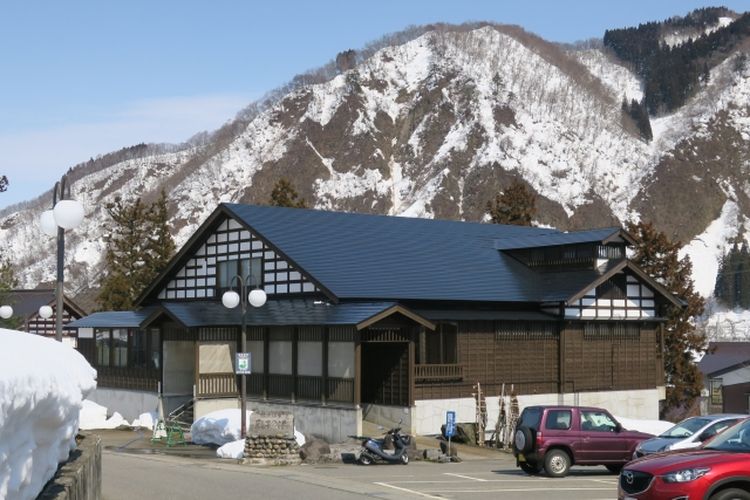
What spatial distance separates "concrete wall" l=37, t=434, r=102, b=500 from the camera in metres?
8.22

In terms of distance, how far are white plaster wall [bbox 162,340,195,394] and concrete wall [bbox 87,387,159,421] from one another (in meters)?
0.78

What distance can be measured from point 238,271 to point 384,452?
14.1 meters

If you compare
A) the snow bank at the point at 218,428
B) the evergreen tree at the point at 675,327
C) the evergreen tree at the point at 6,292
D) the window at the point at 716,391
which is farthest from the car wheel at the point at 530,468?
the window at the point at 716,391

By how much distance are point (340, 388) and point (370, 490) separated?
12726 millimetres

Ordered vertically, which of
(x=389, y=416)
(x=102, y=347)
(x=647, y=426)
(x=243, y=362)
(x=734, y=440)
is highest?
(x=102, y=347)

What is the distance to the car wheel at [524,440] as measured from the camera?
22.2 meters

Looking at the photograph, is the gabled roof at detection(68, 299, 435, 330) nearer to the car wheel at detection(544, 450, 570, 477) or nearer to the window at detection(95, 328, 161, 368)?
the window at detection(95, 328, 161, 368)

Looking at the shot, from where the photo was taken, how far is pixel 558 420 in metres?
22.5

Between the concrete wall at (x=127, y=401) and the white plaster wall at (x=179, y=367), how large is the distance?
78 cm

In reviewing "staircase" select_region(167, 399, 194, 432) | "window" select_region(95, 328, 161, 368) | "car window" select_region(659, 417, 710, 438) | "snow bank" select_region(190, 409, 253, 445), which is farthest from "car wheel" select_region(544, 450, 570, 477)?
"window" select_region(95, 328, 161, 368)

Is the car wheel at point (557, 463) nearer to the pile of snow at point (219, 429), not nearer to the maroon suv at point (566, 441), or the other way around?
the maroon suv at point (566, 441)

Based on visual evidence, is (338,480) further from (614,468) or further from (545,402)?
(545,402)

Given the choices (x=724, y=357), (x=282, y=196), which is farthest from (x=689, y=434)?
(x=724, y=357)

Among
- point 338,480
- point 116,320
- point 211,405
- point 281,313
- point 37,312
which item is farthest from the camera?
point 37,312
